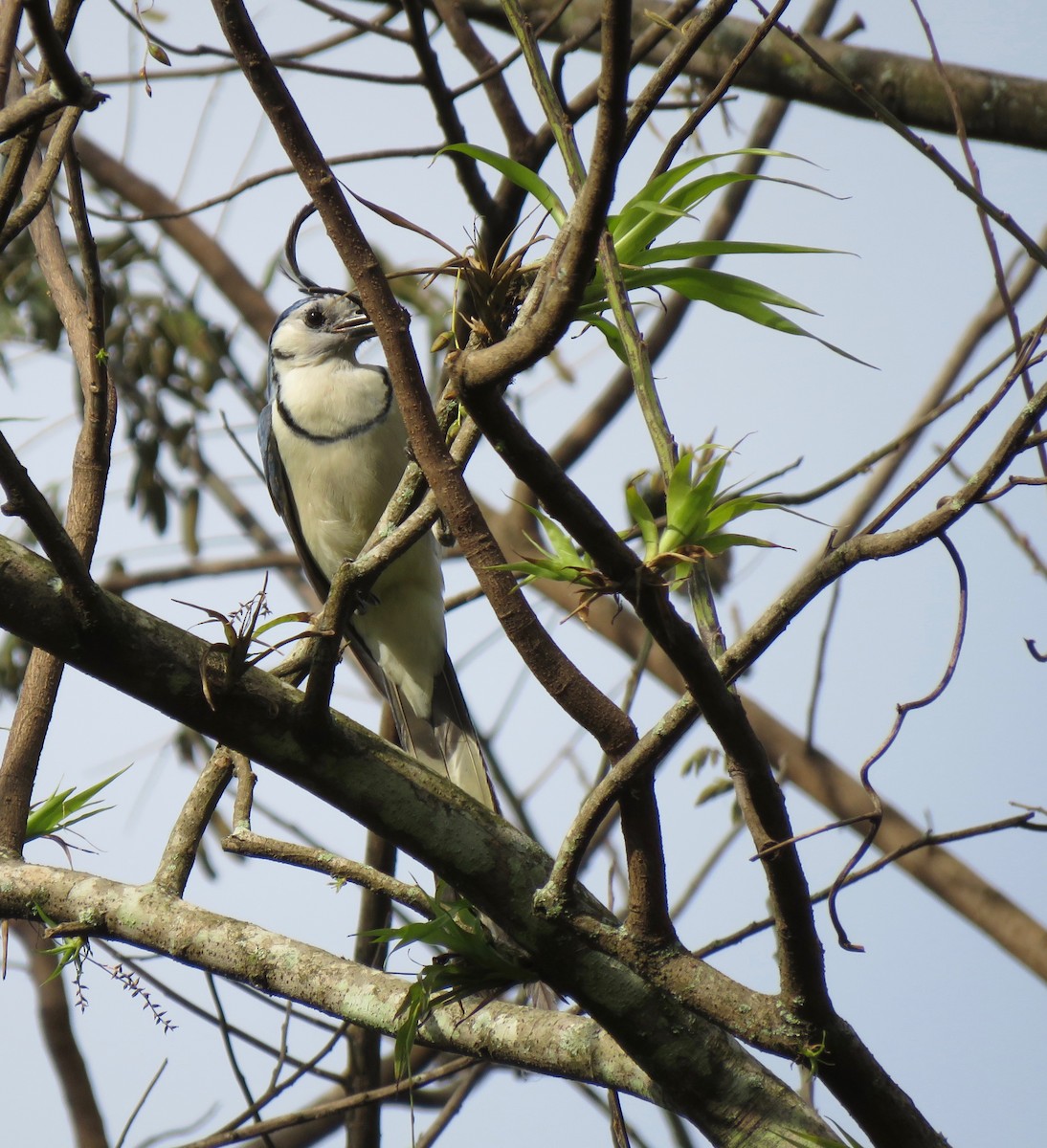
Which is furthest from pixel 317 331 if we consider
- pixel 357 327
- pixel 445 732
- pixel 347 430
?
pixel 445 732

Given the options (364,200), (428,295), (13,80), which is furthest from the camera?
(428,295)

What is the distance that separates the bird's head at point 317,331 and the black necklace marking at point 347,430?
214 mm

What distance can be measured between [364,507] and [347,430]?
0.78ft

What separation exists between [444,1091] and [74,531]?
7.45 ft

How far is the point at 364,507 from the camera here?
3672 mm

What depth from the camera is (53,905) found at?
2041mm

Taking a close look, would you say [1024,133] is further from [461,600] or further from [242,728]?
[242,728]

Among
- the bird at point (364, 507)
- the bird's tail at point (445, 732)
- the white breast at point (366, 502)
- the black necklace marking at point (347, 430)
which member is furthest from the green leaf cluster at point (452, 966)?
the black necklace marking at point (347, 430)

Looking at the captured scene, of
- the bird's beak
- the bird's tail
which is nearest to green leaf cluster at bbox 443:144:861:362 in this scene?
the bird's tail

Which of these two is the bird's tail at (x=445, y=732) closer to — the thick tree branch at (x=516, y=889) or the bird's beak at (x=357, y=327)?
the bird's beak at (x=357, y=327)

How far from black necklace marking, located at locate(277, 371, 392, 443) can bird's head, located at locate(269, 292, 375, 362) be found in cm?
21

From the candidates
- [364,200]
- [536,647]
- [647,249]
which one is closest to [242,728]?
[536,647]

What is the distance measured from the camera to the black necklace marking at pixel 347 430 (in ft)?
12.1

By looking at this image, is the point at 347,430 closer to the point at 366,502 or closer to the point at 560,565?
the point at 366,502
